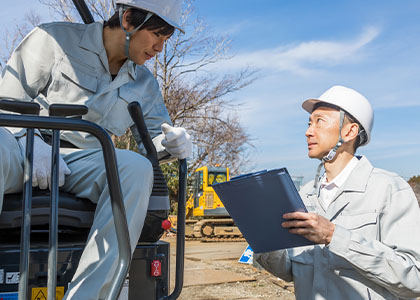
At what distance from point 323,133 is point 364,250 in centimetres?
73

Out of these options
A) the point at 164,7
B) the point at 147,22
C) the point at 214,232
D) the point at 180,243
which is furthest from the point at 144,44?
the point at 214,232

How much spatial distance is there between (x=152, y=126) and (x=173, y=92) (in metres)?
15.5

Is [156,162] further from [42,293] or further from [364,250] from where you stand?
[364,250]

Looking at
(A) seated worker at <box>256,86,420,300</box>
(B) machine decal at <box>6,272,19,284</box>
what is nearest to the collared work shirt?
(A) seated worker at <box>256,86,420,300</box>

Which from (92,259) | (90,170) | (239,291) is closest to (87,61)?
(90,170)

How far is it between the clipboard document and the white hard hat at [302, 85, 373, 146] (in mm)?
828

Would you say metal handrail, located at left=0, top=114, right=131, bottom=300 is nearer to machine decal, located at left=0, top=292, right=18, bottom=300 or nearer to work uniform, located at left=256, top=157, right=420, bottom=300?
machine decal, located at left=0, top=292, right=18, bottom=300

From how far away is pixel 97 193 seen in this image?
7.06ft

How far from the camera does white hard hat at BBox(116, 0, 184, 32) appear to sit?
2598 mm

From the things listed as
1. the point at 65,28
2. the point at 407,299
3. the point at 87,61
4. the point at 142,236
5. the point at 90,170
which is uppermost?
the point at 65,28

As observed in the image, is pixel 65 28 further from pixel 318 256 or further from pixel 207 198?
pixel 207 198

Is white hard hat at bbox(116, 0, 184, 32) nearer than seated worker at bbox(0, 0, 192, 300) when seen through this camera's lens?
No

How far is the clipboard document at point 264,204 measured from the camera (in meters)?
2.18

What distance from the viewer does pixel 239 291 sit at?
6.61 metres
